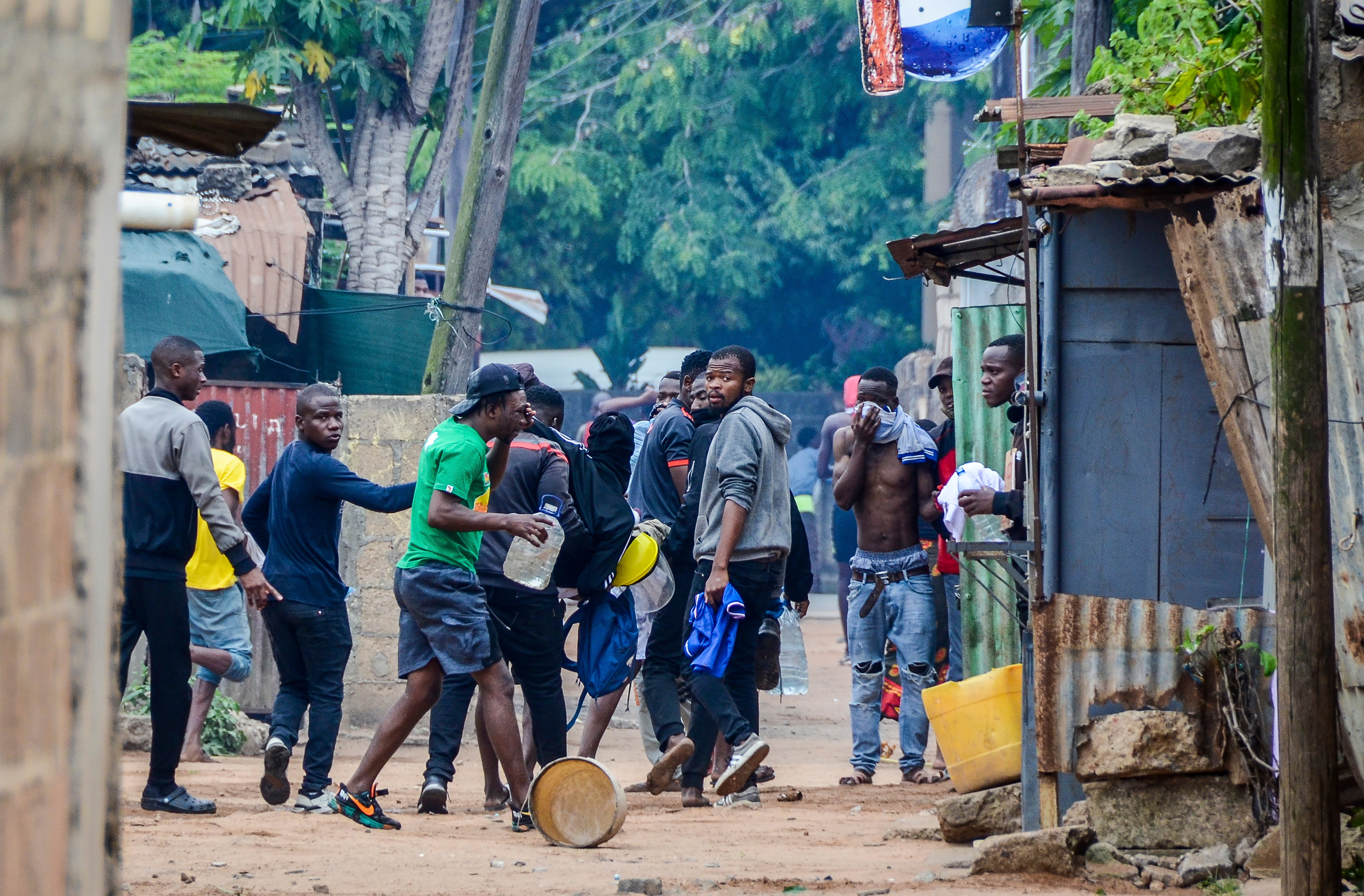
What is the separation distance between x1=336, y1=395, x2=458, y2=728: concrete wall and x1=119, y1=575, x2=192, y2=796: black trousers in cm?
291

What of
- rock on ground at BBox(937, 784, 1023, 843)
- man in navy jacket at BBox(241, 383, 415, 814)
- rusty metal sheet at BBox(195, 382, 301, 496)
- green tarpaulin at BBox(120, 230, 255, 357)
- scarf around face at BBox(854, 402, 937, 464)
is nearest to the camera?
rock on ground at BBox(937, 784, 1023, 843)

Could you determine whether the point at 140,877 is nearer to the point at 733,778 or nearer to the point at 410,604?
the point at 410,604

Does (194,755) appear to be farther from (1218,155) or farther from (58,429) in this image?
(58,429)

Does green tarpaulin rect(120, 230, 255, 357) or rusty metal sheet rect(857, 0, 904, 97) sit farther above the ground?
rusty metal sheet rect(857, 0, 904, 97)

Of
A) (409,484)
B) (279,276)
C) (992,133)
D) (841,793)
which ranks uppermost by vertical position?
(992,133)

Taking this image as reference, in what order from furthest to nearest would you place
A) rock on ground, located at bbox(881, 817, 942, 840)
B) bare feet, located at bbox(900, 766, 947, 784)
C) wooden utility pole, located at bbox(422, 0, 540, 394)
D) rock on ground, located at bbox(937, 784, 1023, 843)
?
wooden utility pole, located at bbox(422, 0, 540, 394)
bare feet, located at bbox(900, 766, 947, 784)
rock on ground, located at bbox(881, 817, 942, 840)
rock on ground, located at bbox(937, 784, 1023, 843)

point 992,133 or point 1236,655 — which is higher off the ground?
point 992,133

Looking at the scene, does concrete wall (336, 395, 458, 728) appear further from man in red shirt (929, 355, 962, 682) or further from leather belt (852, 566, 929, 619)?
man in red shirt (929, 355, 962, 682)

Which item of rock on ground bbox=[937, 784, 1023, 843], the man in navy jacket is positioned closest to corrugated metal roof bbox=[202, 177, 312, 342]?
the man in navy jacket

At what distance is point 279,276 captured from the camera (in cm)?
1222

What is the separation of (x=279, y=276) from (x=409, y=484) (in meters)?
5.59

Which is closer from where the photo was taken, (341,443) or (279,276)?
(341,443)

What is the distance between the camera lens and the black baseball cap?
6297 millimetres

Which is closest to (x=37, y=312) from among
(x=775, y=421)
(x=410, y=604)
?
(x=410, y=604)
